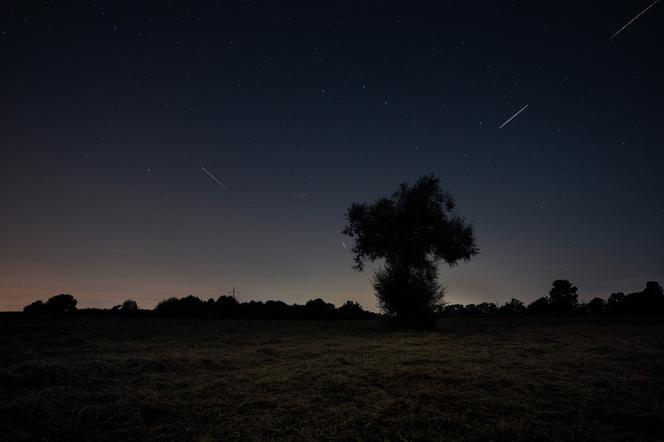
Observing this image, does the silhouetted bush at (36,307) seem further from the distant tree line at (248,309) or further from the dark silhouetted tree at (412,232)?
the dark silhouetted tree at (412,232)

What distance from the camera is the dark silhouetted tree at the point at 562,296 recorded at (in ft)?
260

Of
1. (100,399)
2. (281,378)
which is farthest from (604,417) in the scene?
(100,399)

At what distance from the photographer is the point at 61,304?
37500 mm

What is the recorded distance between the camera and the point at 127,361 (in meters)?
8.24

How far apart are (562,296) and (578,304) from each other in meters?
3.79

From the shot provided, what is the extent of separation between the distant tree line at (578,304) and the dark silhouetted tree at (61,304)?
51.6m

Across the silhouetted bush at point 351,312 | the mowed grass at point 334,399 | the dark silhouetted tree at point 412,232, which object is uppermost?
the dark silhouetted tree at point 412,232

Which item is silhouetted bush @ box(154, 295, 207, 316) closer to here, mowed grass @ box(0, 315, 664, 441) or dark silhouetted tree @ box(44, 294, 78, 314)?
dark silhouetted tree @ box(44, 294, 78, 314)

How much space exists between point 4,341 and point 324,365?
1208cm

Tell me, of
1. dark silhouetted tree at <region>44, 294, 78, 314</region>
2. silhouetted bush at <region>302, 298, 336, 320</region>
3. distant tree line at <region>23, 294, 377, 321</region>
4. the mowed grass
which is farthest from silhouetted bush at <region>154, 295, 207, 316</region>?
the mowed grass

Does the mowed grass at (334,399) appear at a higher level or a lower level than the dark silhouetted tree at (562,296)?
lower

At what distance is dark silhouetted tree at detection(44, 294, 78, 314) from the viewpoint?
3622 centimetres

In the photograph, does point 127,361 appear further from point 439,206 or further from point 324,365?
point 439,206

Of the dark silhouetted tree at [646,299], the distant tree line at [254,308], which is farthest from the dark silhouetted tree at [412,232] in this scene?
the dark silhouetted tree at [646,299]
